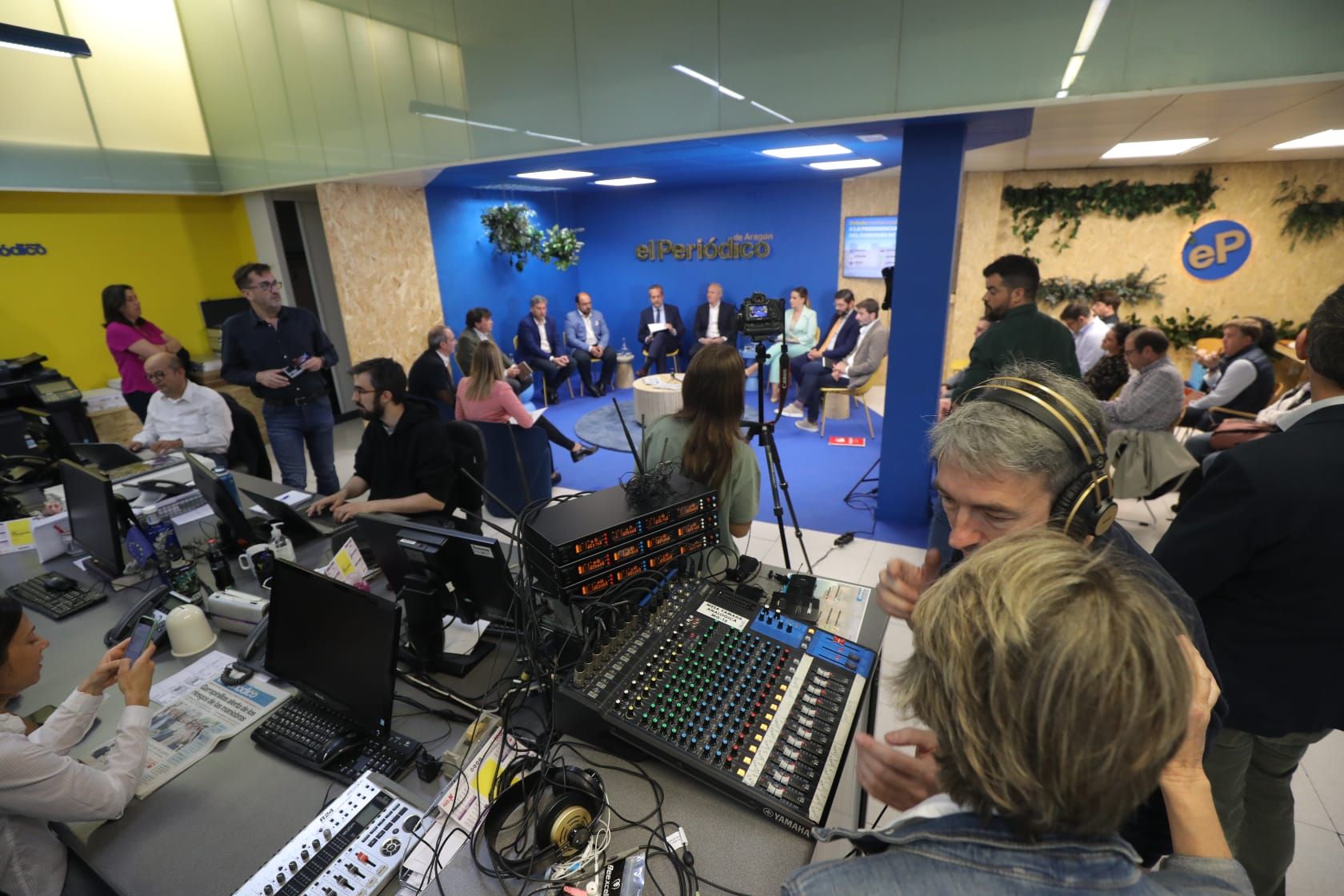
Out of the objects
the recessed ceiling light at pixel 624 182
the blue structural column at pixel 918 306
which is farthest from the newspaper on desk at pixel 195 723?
the recessed ceiling light at pixel 624 182

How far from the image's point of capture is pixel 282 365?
14.0 feet

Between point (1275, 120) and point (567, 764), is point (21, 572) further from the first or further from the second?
point (1275, 120)

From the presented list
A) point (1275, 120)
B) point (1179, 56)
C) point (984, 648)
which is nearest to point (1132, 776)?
point (984, 648)

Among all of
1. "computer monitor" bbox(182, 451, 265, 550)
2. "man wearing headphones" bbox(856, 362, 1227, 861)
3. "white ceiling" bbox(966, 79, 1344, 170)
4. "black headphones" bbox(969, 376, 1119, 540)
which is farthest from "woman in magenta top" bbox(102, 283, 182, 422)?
"white ceiling" bbox(966, 79, 1344, 170)

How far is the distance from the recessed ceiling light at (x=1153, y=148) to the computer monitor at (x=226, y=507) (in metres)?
6.42

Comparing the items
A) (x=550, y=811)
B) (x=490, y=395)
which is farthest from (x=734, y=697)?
(x=490, y=395)

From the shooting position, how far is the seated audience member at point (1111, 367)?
478cm

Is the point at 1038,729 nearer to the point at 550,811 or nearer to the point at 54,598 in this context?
the point at 550,811

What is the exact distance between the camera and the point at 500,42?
176 inches

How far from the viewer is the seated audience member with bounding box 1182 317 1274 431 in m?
4.32

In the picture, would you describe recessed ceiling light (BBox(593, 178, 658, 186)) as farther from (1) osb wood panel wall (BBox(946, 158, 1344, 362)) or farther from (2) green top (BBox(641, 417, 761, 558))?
(2) green top (BBox(641, 417, 761, 558))

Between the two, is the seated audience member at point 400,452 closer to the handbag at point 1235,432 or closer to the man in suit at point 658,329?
the handbag at point 1235,432

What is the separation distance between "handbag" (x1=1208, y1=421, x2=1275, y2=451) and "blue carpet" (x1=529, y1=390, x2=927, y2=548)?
6.63 ft

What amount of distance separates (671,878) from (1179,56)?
147 inches
